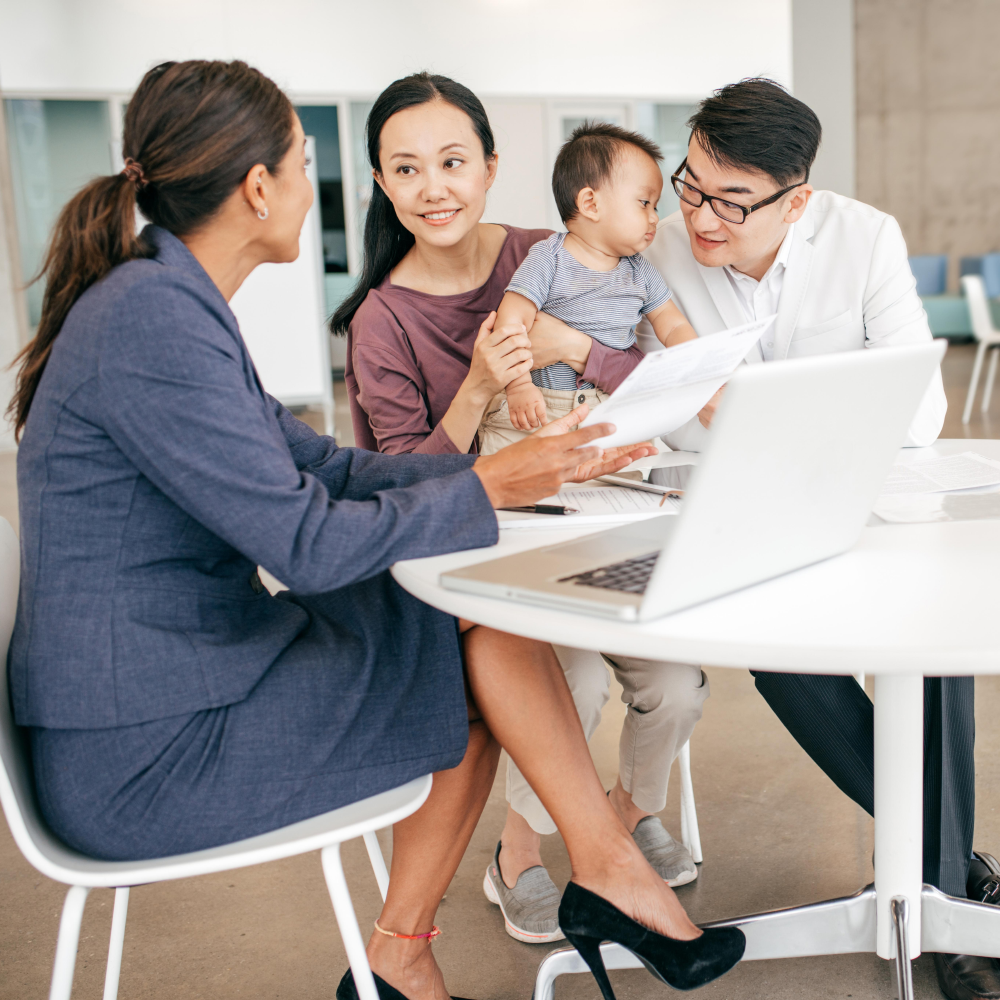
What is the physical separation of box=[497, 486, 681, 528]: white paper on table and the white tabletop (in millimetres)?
168

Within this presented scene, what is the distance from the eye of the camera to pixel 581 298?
191 cm

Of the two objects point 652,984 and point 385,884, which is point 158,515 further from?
point 652,984

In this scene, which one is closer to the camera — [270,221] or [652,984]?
[270,221]

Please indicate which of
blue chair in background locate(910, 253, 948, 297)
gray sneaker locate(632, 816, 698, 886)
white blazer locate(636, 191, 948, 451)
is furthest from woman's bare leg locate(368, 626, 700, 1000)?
blue chair in background locate(910, 253, 948, 297)

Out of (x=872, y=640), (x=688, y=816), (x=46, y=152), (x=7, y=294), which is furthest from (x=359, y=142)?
(x=872, y=640)

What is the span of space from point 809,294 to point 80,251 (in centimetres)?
136

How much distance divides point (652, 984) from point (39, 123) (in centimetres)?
696

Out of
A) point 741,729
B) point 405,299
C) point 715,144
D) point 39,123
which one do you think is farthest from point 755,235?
point 39,123

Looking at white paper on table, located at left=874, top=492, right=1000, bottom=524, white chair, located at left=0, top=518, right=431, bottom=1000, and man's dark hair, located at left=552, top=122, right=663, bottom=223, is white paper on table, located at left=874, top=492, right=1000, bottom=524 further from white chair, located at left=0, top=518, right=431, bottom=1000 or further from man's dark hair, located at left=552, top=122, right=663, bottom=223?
man's dark hair, located at left=552, top=122, right=663, bottom=223

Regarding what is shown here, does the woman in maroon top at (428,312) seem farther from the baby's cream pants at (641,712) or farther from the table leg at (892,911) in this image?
the table leg at (892,911)

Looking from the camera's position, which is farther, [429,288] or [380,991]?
[429,288]

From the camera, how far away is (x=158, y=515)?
3.48ft

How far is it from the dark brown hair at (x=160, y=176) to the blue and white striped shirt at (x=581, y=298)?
79 centimetres

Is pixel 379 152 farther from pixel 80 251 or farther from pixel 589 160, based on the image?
pixel 80 251
